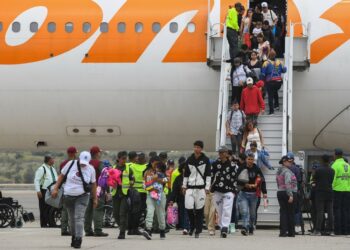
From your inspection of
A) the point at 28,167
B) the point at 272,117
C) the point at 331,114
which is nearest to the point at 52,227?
the point at 272,117

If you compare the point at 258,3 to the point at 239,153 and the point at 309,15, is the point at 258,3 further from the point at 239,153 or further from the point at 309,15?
the point at 239,153

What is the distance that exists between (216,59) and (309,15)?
8.58ft

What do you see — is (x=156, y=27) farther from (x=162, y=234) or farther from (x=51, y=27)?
(x=162, y=234)

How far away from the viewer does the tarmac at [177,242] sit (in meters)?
18.9

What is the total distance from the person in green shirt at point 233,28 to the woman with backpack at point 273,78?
92 centimetres

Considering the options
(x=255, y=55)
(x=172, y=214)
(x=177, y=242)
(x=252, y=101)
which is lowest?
(x=177, y=242)

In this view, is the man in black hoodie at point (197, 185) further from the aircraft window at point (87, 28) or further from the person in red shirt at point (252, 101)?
the aircraft window at point (87, 28)

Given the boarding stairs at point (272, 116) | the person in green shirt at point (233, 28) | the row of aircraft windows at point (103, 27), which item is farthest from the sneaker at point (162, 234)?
the row of aircraft windows at point (103, 27)

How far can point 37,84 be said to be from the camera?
2817 cm

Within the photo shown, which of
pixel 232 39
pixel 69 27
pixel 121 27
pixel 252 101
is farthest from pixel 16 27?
pixel 252 101

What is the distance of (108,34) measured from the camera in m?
27.8

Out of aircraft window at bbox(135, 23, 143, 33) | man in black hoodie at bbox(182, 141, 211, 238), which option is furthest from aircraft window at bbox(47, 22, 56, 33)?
man in black hoodie at bbox(182, 141, 211, 238)

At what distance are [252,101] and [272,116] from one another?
3.30ft

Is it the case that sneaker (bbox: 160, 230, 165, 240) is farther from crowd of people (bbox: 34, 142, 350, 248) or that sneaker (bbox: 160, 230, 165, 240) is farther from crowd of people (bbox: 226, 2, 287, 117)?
crowd of people (bbox: 226, 2, 287, 117)
